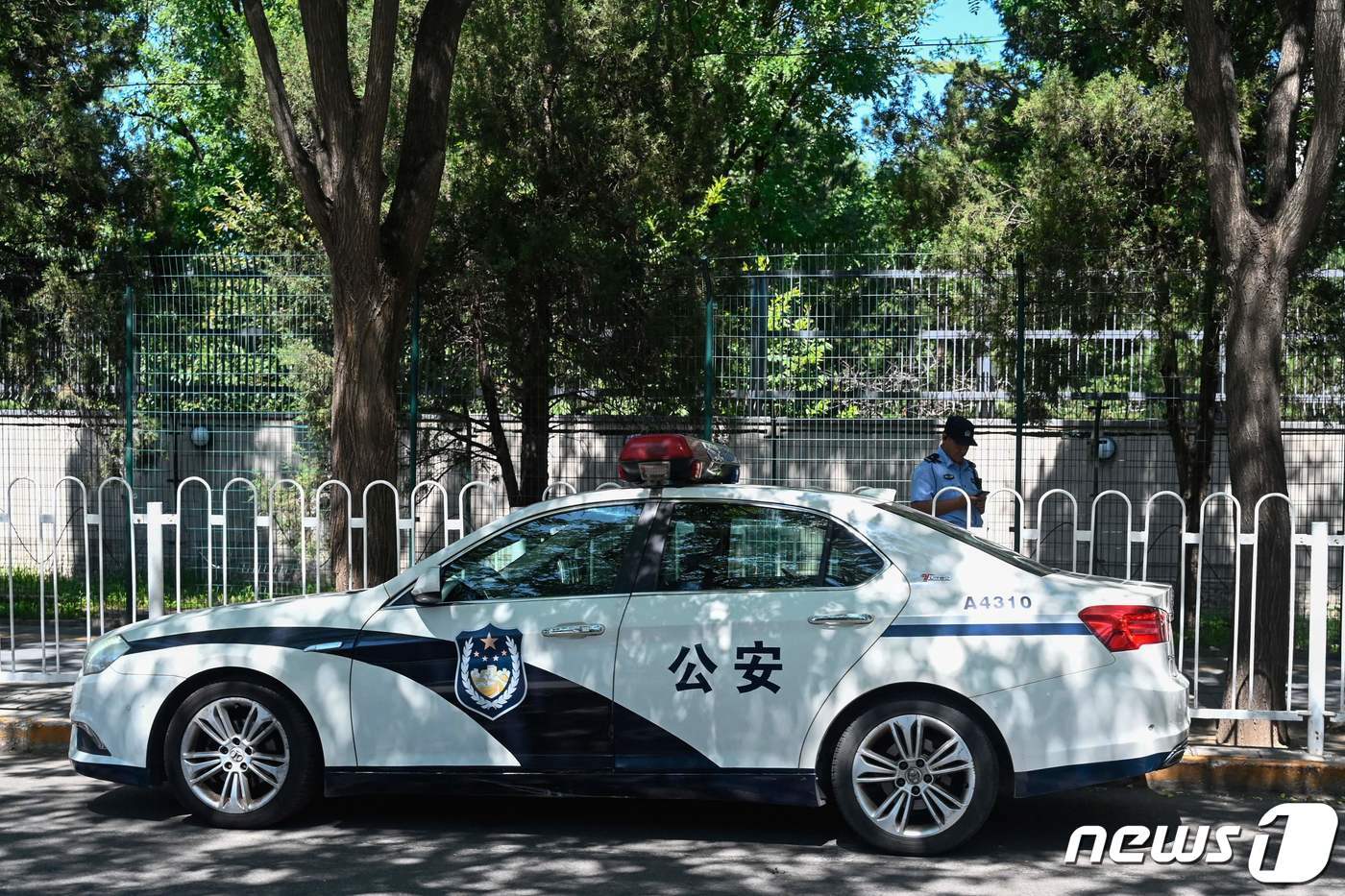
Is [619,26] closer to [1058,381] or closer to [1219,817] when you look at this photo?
[1058,381]

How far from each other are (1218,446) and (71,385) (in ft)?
39.7

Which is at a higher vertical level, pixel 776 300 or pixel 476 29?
pixel 476 29

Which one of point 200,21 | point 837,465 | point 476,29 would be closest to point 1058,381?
point 837,465

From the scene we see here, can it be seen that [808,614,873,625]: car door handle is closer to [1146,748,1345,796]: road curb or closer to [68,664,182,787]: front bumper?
[1146,748,1345,796]: road curb

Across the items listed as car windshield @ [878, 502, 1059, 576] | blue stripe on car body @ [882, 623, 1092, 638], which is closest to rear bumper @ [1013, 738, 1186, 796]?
blue stripe on car body @ [882, 623, 1092, 638]

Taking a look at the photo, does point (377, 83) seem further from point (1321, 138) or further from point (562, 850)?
point (1321, 138)

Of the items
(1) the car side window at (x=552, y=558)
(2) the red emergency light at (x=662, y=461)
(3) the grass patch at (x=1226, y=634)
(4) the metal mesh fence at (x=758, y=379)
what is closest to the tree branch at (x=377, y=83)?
(4) the metal mesh fence at (x=758, y=379)

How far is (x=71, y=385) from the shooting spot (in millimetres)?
14289

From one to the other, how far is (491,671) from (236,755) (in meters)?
1.33

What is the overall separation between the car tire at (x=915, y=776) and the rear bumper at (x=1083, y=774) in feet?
0.44

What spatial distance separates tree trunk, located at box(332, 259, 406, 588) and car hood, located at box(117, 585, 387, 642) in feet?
8.43

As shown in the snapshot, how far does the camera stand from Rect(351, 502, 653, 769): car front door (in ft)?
20.9

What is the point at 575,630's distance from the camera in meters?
6.38

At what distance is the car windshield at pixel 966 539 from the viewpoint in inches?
257
